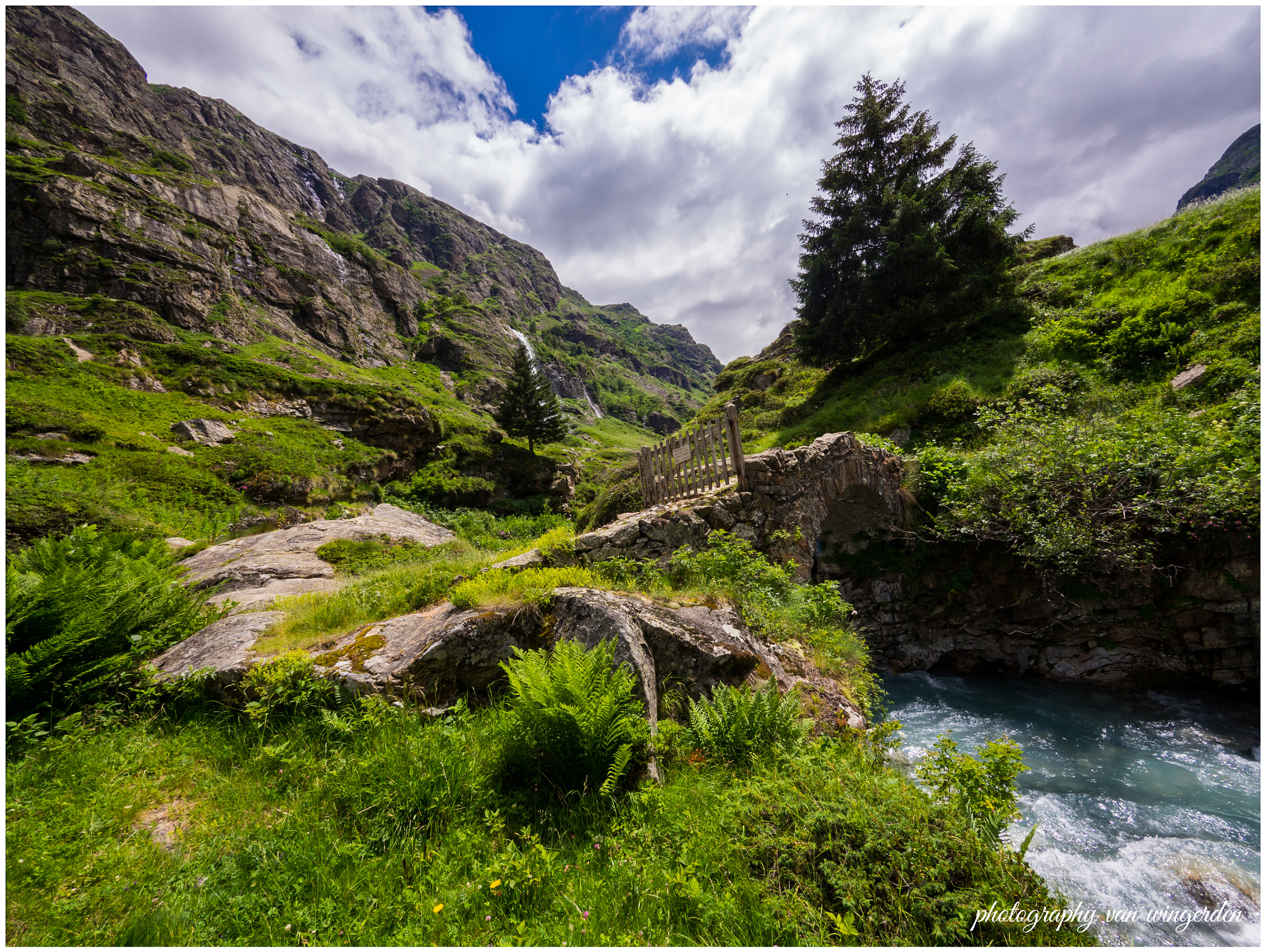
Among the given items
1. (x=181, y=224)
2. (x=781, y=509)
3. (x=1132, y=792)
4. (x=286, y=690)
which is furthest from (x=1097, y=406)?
(x=181, y=224)

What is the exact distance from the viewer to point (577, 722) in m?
3.38

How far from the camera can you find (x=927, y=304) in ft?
54.8

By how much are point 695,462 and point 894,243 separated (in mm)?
14907

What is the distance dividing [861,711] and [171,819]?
7314 mm

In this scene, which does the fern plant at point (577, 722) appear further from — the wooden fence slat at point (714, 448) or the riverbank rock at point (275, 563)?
the wooden fence slat at point (714, 448)

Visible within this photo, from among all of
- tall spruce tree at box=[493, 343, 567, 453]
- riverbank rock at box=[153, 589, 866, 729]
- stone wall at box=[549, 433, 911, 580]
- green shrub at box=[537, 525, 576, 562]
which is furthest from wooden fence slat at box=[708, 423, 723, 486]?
tall spruce tree at box=[493, 343, 567, 453]

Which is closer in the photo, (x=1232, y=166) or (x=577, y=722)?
(x=577, y=722)

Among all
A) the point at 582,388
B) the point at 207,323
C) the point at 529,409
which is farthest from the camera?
the point at 582,388

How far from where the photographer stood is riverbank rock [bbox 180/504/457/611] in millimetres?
7695

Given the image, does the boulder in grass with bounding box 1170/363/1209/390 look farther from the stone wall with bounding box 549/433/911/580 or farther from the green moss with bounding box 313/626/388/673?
the green moss with bounding box 313/626/388/673

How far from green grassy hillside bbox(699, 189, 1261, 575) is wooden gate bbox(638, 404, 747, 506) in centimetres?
631

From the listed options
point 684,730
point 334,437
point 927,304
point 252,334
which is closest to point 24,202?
point 252,334

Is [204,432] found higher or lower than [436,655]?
higher

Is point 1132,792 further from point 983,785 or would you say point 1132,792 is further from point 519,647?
point 519,647
